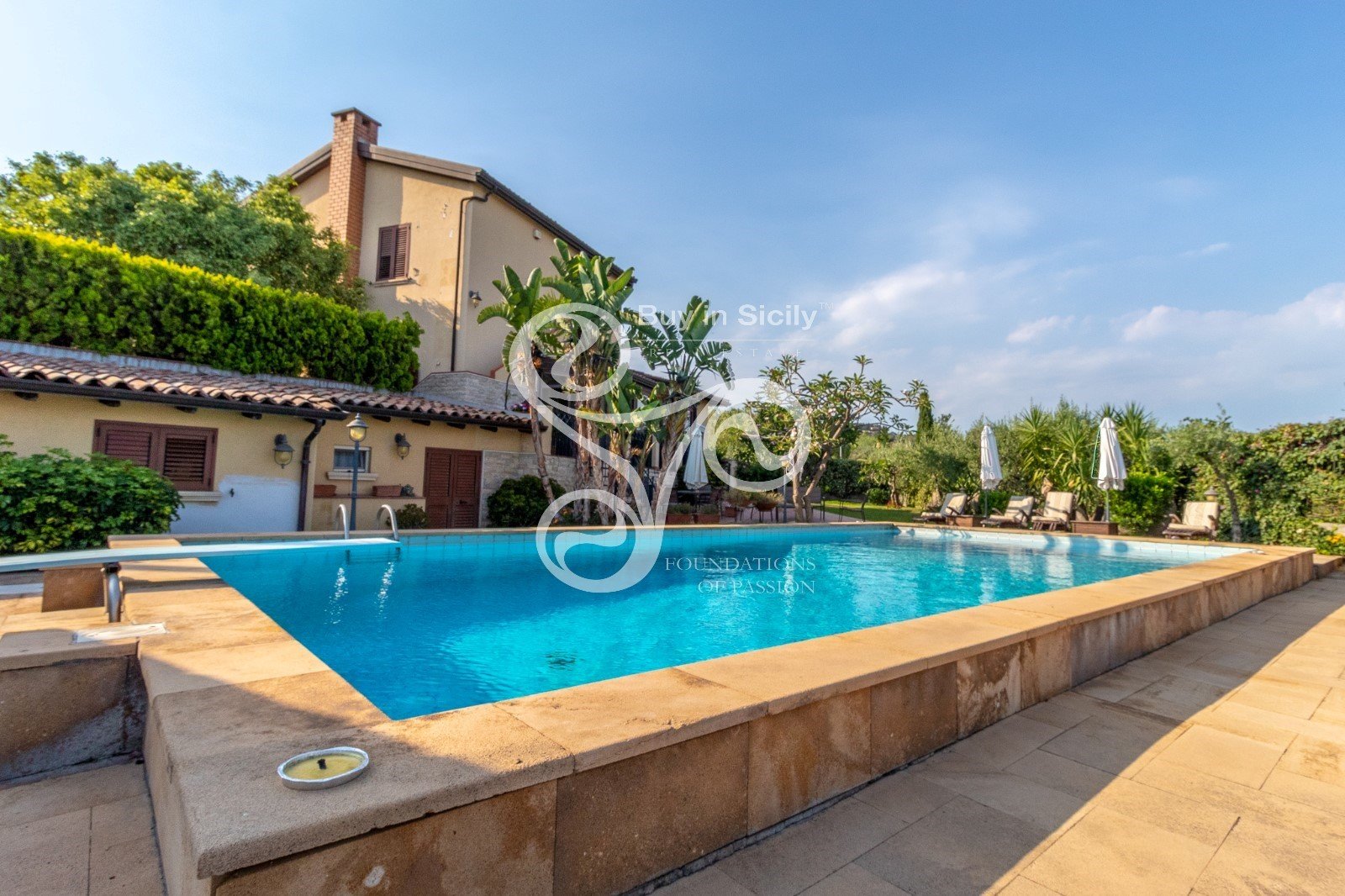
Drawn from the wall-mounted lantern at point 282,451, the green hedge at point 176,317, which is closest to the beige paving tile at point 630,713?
the wall-mounted lantern at point 282,451

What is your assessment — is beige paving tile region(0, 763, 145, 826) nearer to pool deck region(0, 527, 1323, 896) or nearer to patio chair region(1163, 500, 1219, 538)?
pool deck region(0, 527, 1323, 896)

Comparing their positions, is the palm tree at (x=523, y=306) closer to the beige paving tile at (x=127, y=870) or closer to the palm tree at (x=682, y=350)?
the palm tree at (x=682, y=350)

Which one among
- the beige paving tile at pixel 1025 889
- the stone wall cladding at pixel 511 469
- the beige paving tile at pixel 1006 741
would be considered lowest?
the beige paving tile at pixel 1006 741

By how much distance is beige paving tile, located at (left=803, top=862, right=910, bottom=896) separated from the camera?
1990mm

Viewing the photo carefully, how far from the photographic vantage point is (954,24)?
392 inches

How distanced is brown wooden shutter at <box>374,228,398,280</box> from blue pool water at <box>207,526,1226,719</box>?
35.8 feet

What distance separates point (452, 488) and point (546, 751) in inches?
546

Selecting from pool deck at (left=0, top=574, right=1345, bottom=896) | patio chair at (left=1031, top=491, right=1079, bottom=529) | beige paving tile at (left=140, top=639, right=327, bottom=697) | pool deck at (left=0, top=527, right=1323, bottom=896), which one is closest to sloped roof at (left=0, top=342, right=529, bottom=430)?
pool deck at (left=0, top=527, right=1323, bottom=896)

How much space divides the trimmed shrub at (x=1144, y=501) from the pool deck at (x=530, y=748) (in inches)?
609

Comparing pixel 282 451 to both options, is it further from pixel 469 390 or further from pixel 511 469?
pixel 469 390

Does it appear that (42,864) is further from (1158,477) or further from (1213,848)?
(1158,477)

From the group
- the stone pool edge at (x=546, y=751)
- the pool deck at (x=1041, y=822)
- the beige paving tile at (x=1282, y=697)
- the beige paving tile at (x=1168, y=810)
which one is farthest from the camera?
the beige paving tile at (x=1282, y=697)

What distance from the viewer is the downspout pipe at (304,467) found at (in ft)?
38.9

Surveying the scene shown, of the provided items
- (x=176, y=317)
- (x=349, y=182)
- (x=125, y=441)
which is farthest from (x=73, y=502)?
(x=349, y=182)
